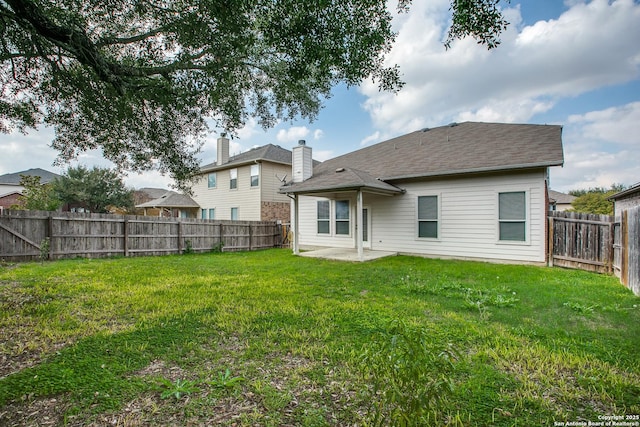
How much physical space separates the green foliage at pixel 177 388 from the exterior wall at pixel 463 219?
9492mm

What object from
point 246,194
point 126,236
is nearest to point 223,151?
point 246,194

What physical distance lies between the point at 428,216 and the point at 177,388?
32.2 ft

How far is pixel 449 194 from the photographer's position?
1030 centimetres

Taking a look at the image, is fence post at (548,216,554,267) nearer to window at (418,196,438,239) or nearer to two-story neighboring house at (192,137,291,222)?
window at (418,196,438,239)

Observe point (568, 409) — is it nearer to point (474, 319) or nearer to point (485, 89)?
point (474, 319)

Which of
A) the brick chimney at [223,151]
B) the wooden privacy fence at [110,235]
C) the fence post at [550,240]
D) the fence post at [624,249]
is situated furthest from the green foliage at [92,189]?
the fence post at [624,249]

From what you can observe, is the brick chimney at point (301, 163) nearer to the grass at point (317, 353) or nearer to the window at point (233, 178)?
the window at point (233, 178)

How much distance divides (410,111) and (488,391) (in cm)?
1317

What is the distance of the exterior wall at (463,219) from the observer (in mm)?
8797

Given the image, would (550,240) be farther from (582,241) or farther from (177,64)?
(177,64)

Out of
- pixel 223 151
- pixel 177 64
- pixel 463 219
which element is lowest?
pixel 463 219

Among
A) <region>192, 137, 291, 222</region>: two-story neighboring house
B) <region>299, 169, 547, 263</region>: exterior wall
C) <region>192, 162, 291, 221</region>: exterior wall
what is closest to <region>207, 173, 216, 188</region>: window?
<region>192, 137, 291, 222</region>: two-story neighboring house

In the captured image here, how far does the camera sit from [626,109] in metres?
10.2

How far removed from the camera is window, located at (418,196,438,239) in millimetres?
10656
